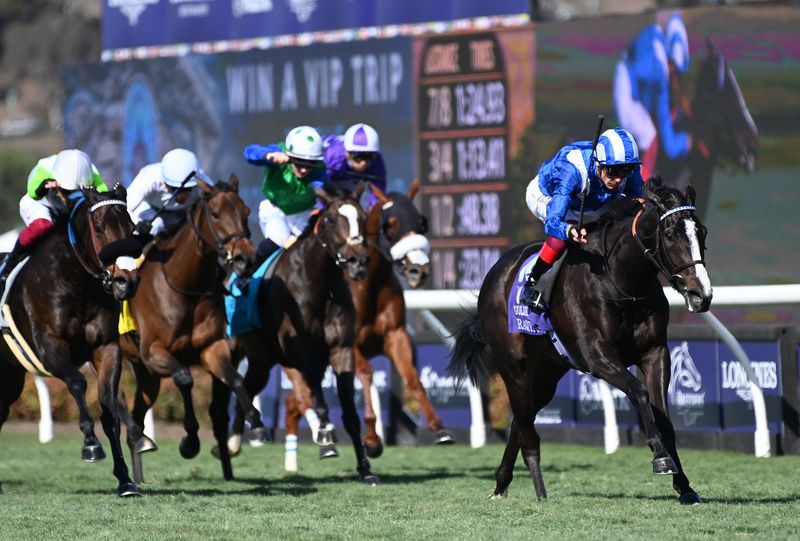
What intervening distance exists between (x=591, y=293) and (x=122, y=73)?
8.27 m

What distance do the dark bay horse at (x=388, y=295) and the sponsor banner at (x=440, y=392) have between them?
5.21ft

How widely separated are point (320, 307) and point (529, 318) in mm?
1652

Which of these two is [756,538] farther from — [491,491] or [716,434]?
[716,434]

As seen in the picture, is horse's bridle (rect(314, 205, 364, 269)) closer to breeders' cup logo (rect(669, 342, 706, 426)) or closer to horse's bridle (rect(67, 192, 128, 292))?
horse's bridle (rect(67, 192, 128, 292))

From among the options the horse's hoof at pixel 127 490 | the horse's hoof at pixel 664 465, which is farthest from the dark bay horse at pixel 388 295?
the horse's hoof at pixel 664 465

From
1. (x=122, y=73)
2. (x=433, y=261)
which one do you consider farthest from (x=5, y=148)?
(x=433, y=261)

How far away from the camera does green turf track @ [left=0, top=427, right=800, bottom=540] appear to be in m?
5.87

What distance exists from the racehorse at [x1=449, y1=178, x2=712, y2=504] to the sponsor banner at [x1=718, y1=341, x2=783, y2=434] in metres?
2.28

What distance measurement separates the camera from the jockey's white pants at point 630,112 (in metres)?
11.3

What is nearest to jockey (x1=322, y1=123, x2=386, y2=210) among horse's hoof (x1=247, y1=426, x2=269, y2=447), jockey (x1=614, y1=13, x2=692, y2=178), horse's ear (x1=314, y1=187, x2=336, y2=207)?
horse's ear (x1=314, y1=187, x2=336, y2=207)

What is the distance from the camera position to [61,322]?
24.6 feet

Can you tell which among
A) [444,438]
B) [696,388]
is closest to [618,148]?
[444,438]

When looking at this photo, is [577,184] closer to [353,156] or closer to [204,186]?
[204,186]

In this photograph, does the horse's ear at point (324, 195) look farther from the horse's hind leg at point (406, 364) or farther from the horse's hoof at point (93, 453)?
the horse's hoof at point (93, 453)
